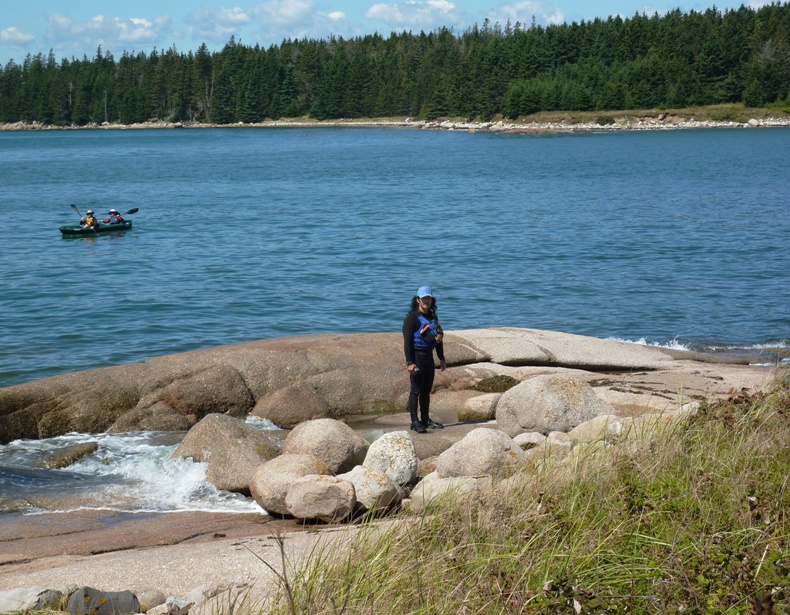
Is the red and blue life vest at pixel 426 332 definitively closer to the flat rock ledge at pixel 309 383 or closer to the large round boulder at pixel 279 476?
the flat rock ledge at pixel 309 383

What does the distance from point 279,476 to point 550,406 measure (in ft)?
11.9

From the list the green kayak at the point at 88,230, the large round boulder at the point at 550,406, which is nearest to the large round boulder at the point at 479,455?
the large round boulder at the point at 550,406

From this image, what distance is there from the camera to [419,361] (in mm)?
12062

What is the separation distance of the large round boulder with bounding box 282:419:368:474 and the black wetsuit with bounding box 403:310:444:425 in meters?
1.65

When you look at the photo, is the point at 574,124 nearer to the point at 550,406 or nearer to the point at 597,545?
the point at 550,406

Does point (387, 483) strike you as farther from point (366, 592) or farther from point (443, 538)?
point (366, 592)

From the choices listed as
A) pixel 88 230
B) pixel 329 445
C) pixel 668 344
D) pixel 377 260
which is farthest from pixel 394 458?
pixel 88 230

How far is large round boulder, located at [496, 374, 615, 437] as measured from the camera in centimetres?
1138

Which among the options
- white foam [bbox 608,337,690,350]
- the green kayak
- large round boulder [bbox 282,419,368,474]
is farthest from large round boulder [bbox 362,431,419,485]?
the green kayak

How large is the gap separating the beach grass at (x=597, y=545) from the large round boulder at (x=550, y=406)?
13.4 feet

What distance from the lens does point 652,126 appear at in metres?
124

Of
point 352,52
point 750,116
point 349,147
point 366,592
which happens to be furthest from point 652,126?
point 366,592

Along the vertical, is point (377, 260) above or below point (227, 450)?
above

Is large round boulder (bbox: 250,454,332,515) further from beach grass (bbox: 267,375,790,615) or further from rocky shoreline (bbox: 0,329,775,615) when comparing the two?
beach grass (bbox: 267,375,790,615)
